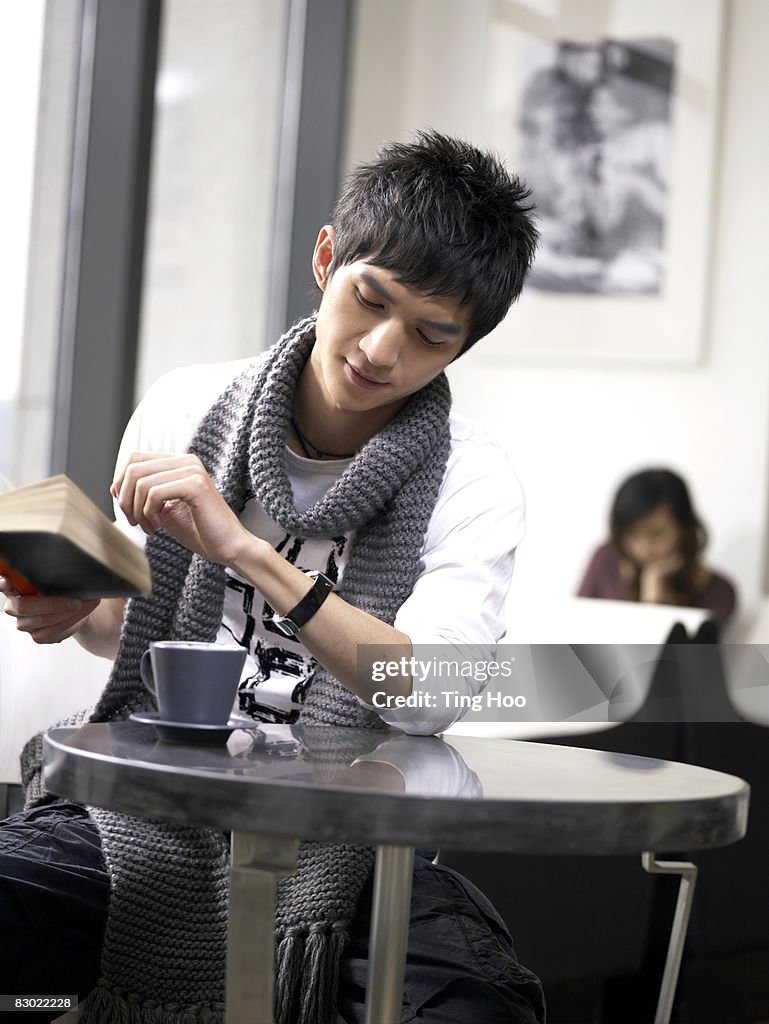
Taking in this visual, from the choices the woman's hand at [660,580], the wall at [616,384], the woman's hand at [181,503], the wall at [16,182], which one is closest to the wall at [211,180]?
the wall at [616,384]

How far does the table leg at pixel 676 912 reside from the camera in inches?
44.7

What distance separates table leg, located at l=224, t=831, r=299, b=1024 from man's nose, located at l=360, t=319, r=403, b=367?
0.57m

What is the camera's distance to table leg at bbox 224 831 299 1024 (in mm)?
866

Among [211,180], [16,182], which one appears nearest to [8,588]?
[16,182]

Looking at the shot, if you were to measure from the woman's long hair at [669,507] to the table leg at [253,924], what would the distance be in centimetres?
338

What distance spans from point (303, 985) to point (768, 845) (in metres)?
0.76

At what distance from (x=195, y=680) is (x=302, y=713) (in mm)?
330

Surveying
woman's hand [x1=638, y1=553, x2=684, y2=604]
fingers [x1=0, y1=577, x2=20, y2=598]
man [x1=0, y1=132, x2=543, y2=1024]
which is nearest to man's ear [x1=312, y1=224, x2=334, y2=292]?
man [x1=0, y1=132, x2=543, y2=1024]

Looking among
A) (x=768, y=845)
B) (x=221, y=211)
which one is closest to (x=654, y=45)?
(x=221, y=211)

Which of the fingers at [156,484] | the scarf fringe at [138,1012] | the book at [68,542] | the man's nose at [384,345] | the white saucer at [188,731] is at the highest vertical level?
the man's nose at [384,345]

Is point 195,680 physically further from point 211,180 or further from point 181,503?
point 211,180

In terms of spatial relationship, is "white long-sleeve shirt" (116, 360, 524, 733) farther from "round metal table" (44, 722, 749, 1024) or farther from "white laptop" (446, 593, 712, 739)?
"white laptop" (446, 593, 712, 739)

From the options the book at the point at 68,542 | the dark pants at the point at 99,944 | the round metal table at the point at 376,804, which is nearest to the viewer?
the round metal table at the point at 376,804

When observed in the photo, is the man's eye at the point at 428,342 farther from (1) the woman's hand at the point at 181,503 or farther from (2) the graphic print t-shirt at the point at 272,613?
(1) the woman's hand at the point at 181,503
